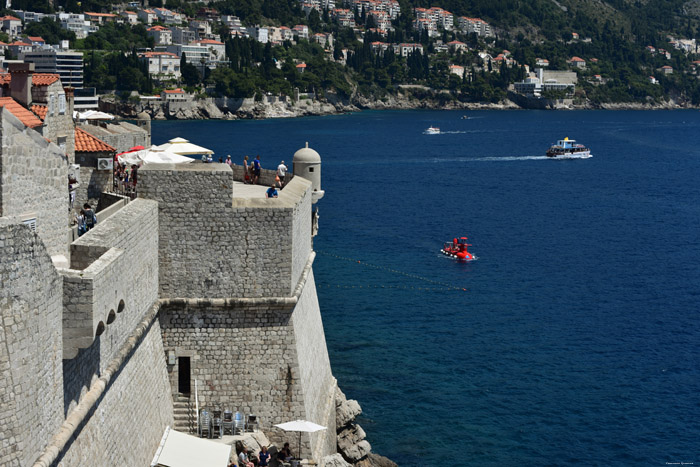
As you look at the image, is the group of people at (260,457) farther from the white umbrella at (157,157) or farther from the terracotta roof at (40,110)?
the terracotta roof at (40,110)

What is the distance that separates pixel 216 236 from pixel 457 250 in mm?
39374

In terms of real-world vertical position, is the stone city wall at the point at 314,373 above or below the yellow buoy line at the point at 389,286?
above

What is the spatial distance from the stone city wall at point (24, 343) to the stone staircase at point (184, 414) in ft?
20.8

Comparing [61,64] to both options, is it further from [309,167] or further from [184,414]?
[184,414]

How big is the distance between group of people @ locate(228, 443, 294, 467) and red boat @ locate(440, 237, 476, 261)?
37743mm

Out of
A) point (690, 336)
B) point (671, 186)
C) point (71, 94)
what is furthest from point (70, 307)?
point (671, 186)

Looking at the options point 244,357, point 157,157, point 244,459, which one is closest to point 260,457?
point 244,459

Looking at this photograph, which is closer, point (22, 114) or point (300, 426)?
point (300, 426)

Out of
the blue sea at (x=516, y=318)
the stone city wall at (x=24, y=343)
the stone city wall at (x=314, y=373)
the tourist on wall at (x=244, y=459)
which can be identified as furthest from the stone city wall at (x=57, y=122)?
the blue sea at (x=516, y=318)

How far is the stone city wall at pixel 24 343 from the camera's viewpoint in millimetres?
9977

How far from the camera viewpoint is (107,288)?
42.4ft

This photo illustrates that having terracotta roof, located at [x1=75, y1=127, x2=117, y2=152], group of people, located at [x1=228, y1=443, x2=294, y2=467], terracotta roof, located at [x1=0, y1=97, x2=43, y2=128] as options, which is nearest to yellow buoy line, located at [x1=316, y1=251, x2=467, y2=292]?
terracotta roof, located at [x1=75, y1=127, x2=117, y2=152]

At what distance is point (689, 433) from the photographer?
29.3 metres

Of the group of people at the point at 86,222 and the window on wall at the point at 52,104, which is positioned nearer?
the group of people at the point at 86,222
